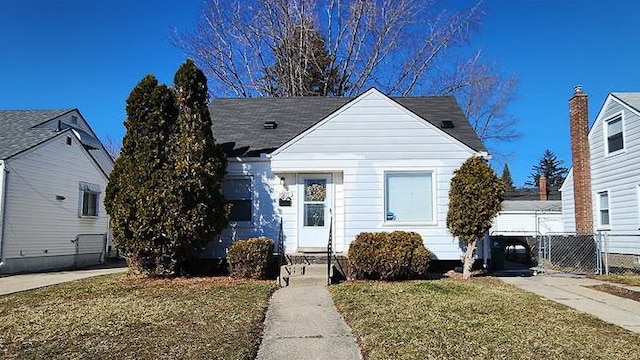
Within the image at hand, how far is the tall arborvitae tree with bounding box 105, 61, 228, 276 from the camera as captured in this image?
10.5m

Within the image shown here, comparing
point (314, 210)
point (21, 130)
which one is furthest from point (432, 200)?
point (21, 130)

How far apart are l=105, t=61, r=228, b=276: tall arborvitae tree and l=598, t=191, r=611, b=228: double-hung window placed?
13.7m

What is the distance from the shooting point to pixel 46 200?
15695 mm

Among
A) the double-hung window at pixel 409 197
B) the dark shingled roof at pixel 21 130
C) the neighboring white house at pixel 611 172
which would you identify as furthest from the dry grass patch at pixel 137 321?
the neighboring white house at pixel 611 172

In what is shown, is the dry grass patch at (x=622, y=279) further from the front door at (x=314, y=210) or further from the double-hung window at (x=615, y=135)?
the front door at (x=314, y=210)

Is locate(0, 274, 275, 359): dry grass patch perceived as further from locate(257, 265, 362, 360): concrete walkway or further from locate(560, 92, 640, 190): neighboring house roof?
locate(560, 92, 640, 190): neighboring house roof

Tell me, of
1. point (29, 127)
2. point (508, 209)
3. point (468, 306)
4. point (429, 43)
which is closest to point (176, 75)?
point (468, 306)

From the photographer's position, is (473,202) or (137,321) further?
(473,202)

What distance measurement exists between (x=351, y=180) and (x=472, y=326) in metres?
5.99

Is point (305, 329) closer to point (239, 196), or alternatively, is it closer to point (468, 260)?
point (468, 260)

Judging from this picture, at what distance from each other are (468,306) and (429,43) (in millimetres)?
22274

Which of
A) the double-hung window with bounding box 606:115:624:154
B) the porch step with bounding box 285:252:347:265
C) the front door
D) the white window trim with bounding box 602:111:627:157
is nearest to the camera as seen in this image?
the porch step with bounding box 285:252:347:265

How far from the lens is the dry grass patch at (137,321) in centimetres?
540

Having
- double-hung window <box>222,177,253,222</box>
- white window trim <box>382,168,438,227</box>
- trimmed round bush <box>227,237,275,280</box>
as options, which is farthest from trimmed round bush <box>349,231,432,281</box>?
double-hung window <box>222,177,253,222</box>
